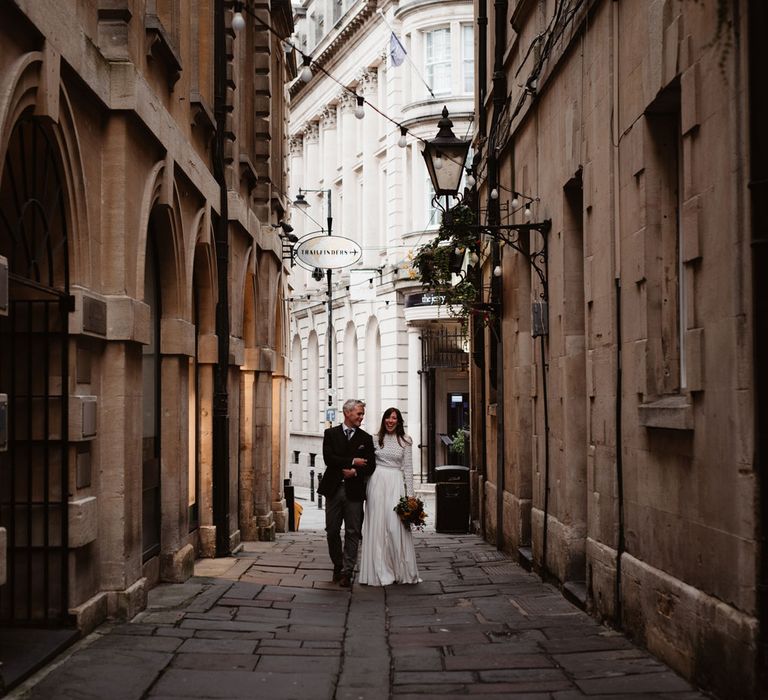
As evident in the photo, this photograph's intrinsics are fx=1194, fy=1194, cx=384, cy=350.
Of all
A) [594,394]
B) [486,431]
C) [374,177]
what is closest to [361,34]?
[374,177]

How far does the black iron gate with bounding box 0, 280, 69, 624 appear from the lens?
27.7 feet

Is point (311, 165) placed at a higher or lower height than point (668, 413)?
higher

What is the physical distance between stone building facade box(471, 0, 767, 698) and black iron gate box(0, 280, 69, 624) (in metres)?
4.15

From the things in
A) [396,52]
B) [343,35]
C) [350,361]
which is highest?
[343,35]

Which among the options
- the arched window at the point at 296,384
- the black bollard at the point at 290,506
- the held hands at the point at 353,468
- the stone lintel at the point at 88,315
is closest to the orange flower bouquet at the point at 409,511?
the held hands at the point at 353,468

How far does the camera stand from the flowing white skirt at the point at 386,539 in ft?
41.9

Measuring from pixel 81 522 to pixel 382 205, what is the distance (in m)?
32.4

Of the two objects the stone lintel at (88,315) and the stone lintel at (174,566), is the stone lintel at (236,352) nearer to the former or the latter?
the stone lintel at (174,566)

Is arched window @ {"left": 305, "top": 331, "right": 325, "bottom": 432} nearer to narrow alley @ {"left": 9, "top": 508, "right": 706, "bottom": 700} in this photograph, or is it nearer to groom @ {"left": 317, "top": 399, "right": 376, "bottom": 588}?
groom @ {"left": 317, "top": 399, "right": 376, "bottom": 588}

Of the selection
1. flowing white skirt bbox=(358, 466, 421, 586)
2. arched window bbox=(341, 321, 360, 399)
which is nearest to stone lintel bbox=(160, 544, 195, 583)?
flowing white skirt bbox=(358, 466, 421, 586)

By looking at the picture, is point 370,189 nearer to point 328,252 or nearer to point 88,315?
point 328,252

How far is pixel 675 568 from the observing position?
7.69 metres

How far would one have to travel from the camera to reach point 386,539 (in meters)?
12.9

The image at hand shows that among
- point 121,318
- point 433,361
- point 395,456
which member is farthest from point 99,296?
point 433,361
